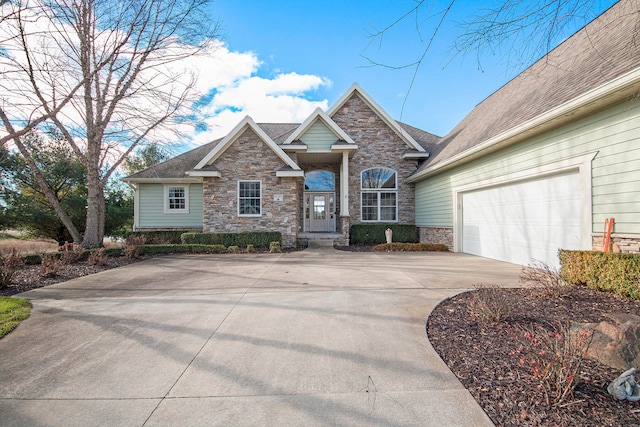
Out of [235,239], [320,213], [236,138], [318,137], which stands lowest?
[235,239]

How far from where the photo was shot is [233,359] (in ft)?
9.50

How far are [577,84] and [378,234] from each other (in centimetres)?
880

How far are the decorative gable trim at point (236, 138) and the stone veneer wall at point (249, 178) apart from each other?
151 mm

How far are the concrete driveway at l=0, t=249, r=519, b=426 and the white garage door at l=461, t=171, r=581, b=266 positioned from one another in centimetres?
257

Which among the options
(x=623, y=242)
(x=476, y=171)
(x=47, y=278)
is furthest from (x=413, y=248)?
(x=47, y=278)

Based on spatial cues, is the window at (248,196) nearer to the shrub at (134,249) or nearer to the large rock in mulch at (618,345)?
the shrub at (134,249)

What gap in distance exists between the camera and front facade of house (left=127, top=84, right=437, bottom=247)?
39.6 feet

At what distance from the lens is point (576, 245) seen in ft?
19.2

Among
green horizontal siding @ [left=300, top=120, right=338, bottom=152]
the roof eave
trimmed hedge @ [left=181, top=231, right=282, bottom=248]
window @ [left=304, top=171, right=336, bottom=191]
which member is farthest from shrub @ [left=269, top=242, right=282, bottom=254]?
the roof eave

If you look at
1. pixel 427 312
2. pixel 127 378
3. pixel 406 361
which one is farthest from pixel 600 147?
pixel 127 378

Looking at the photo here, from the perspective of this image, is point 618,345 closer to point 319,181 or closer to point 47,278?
point 47,278

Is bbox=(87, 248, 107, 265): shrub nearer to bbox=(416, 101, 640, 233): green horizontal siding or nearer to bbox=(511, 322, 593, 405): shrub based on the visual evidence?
bbox=(511, 322, 593, 405): shrub

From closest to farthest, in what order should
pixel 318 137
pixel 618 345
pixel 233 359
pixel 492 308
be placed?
pixel 618 345 → pixel 233 359 → pixel 492 308 → pixel 318 137

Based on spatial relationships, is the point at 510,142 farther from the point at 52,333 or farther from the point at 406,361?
the point at 52,333
